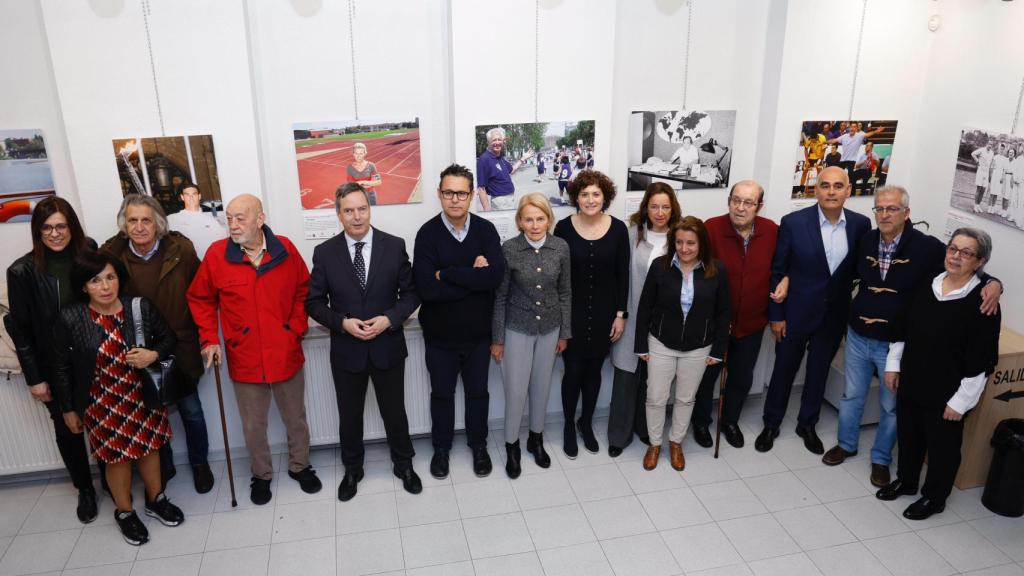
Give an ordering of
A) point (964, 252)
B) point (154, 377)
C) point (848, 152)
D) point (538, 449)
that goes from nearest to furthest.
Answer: point (964, 252), point (154, 377), point (538, 449), point (848, 152)

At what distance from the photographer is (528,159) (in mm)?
4582

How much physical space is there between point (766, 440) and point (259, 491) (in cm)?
324

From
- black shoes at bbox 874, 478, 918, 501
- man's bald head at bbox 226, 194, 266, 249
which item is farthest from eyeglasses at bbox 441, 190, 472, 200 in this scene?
black shoes at bbox 874, 478, 918, 501

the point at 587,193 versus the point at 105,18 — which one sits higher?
the point at 105,18

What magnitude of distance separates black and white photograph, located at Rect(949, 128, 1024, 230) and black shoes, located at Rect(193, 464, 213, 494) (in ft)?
16.7

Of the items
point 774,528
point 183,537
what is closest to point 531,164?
point 774,528

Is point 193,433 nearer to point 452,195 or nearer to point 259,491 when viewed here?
point 259,491

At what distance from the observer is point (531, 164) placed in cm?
461

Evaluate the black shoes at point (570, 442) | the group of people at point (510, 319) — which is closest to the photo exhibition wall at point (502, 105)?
the group of people at point (510, 319)

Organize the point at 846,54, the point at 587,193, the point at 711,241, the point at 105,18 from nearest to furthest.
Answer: the point at 105,18, the point at 587,193, the point at 711,241, the point at 846,54

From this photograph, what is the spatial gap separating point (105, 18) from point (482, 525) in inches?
134

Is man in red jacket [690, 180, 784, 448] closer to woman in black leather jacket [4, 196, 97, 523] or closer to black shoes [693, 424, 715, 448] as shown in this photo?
black shoes [693, 424, 715, 448]

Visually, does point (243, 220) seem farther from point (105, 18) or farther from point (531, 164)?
point (531, 164)

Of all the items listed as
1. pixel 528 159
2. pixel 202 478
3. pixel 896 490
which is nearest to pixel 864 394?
pixel 896 490
